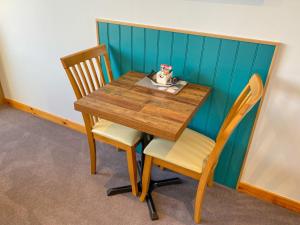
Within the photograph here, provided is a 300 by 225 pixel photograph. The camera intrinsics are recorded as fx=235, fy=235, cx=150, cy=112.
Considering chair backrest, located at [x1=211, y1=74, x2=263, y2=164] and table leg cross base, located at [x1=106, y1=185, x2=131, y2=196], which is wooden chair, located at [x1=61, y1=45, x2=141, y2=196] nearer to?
table leg cross base, located at [x1=106, y1=185, x2=131, y2=196]

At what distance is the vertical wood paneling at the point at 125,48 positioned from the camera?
1744 millimetres

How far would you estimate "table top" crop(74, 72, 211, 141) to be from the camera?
1.21 meters

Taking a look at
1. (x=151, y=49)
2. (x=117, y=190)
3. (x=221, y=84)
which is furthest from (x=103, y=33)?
(x=117, y=190)

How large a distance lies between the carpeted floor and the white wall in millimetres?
252

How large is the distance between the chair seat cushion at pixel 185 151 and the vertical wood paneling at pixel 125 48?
0.65 m

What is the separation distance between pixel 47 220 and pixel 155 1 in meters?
1.63

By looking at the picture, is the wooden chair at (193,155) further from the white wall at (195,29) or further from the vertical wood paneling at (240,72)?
the white wall at (195,29)

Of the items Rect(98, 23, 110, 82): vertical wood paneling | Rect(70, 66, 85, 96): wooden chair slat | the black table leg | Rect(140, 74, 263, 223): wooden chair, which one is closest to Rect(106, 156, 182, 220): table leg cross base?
the black table leg

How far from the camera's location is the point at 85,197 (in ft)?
5.76

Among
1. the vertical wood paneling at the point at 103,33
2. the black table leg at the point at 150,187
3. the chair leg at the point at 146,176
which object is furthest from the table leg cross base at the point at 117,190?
the vertical wood paneling at the point at 103,33

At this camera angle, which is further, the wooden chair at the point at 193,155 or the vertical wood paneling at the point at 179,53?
the vertical wood paneling at the point at 179,53

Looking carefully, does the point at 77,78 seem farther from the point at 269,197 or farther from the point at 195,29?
the point at 269,197

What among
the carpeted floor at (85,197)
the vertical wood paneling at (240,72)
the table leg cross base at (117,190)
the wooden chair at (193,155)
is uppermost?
the vertical wood paneling at (240,72)

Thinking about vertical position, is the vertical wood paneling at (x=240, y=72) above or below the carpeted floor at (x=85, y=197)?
above
